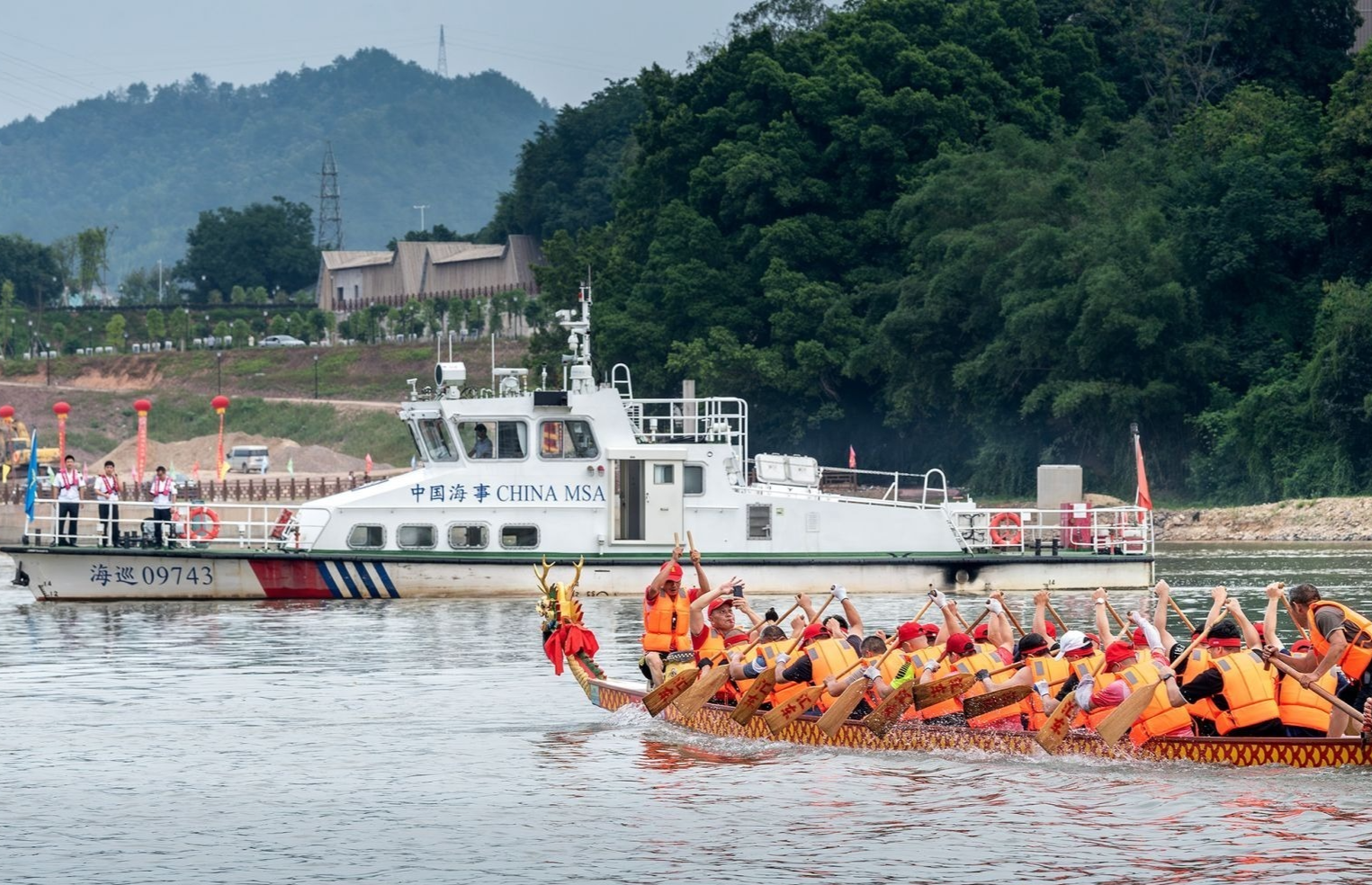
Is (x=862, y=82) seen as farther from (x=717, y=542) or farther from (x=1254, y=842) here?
(x=1254, y=842)

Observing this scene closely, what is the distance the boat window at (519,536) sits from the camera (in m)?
38.0

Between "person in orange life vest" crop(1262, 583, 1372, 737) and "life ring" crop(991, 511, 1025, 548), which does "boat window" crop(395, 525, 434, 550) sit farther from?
"person in orange life vest" crop(1262, 583, 1372, 737)

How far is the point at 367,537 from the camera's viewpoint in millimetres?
38094

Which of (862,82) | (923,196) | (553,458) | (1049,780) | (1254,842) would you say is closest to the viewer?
(1254,842)

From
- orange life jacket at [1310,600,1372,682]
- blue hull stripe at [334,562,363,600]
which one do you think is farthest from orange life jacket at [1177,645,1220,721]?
blue hull stripe at [334,562,363,600]

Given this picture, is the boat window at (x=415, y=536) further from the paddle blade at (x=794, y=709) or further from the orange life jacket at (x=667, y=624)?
the paddle blade at (x=794, y=709)

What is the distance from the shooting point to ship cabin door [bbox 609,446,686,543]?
37.8 m

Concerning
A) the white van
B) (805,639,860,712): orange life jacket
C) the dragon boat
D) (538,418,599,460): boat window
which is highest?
the white van

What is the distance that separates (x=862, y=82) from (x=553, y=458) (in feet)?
147

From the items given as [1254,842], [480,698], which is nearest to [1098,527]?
[480,698]

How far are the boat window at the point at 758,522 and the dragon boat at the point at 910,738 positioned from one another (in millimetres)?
10453

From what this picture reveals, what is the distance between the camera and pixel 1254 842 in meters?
18.8

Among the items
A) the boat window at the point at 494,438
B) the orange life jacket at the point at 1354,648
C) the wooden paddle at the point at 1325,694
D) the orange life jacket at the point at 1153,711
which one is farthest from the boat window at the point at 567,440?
the wooden paddle at the point at 1325,694

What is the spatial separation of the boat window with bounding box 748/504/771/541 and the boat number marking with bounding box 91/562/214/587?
9811 millimetres
